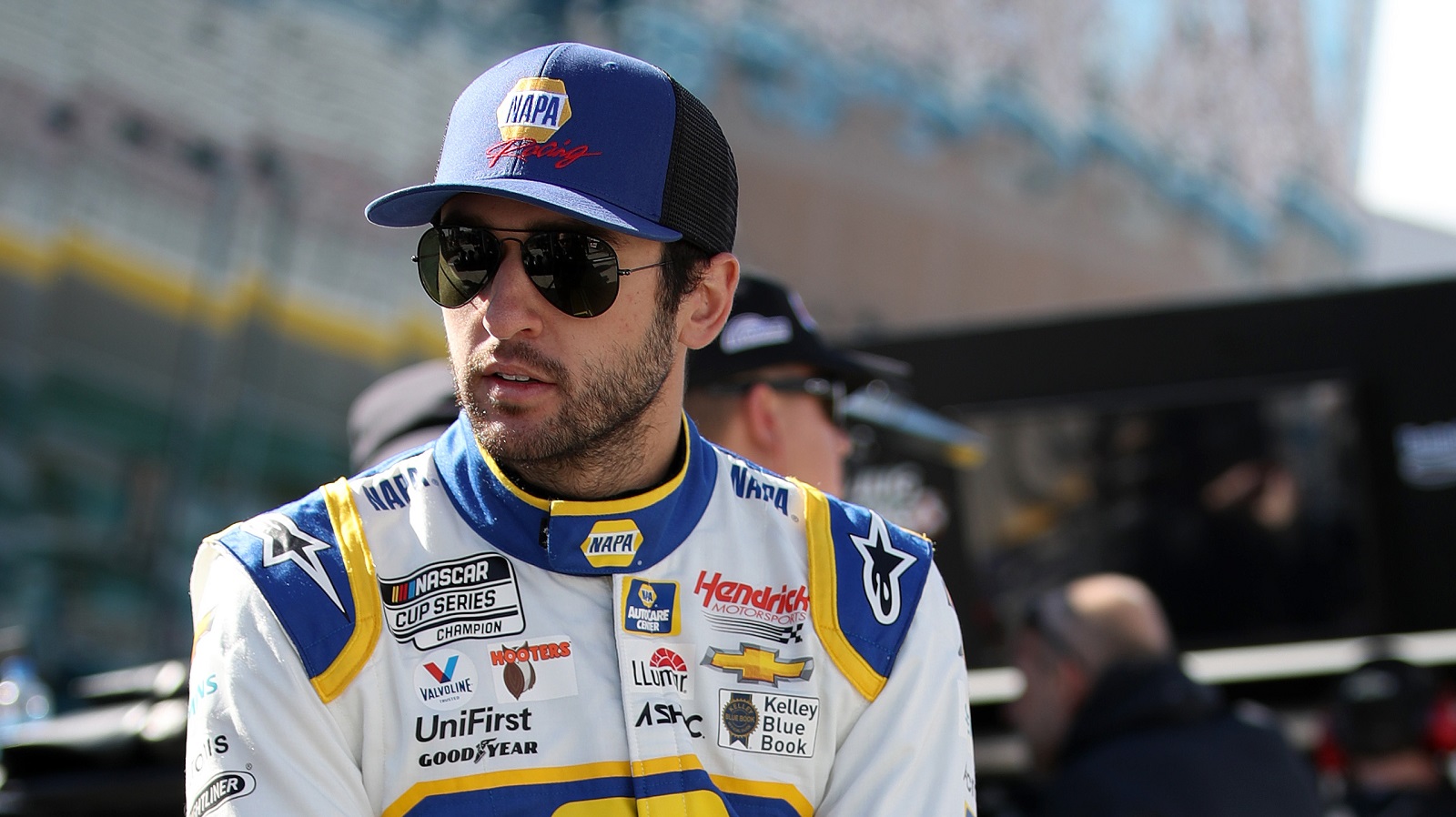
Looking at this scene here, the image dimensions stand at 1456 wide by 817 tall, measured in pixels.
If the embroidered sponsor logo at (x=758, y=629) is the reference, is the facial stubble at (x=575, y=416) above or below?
above

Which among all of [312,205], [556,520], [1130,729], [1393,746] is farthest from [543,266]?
[312,205]

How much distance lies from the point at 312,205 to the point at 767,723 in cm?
749

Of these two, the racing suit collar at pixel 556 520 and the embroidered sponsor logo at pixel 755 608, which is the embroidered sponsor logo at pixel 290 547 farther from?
the embroidered sponsor logo at pixel 755 608

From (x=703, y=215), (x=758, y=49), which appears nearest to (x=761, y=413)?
(x=703, y=215)

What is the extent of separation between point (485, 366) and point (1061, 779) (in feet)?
6.29

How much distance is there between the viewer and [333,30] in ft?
27.9

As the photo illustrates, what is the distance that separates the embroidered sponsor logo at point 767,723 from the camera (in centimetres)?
142

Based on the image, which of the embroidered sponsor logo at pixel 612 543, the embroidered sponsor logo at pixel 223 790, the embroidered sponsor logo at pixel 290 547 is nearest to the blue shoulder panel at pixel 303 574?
the embroidered sponsor logo at pixel 290 547

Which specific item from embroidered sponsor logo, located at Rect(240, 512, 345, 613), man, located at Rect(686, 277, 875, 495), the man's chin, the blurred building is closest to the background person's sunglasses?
man, located at Rect(686, 277, 875, 495)

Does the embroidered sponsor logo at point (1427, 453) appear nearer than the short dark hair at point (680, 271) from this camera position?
No

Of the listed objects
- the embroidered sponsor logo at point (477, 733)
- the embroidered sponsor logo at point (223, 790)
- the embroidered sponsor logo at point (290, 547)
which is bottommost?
the embroidered sponsor logo at point (223, 790)

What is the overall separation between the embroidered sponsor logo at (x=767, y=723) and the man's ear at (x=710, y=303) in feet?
1.25

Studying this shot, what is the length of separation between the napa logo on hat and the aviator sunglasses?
0.31 feet

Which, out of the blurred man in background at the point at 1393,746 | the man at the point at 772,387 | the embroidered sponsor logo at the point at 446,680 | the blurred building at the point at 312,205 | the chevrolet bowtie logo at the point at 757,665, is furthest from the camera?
the blurred building at the point at 312,205
